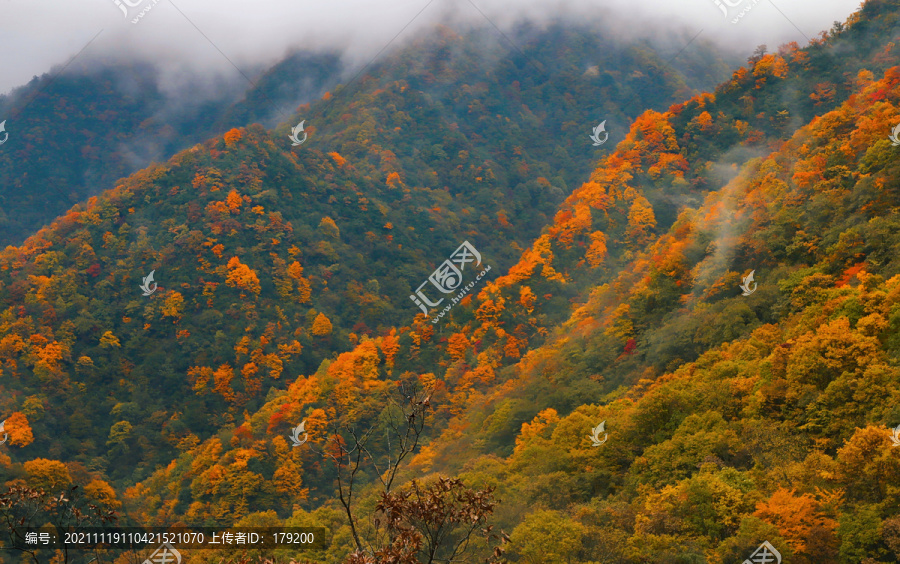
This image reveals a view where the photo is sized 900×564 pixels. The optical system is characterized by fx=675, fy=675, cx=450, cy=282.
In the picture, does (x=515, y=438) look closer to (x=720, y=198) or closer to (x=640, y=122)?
(x=720, y=198)

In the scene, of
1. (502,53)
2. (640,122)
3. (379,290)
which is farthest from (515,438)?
(502,53)

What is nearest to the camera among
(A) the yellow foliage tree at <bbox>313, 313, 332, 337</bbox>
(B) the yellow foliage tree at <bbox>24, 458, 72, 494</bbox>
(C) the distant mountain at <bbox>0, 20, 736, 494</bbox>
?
(B) the yellow foliage tree at <bbox>24, 458, 72, 494</bbox>

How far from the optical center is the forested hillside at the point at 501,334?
780 inches

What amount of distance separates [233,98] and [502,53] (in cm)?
4606

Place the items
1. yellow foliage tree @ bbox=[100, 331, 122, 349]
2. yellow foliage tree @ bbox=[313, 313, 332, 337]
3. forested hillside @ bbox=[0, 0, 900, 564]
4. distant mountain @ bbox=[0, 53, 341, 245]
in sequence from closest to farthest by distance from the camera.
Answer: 1. forested hillside @ bbox=[0, 0, 900, 564]
2. yellow foliage tree @ bbox=[100, 331, 122, 349]
3. yellow foliage tree @ bbox=[313, 313, 332, 337]
4. distant mountain @ bbox=[0, 53, 341, 245]

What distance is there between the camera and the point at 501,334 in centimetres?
5056

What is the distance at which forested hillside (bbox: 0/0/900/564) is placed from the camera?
19.8 metres

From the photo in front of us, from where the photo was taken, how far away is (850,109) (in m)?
37.1

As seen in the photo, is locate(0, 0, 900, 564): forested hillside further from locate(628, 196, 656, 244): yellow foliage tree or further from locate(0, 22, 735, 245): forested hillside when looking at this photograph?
locate(0, 22, 735, 245): forested hillside

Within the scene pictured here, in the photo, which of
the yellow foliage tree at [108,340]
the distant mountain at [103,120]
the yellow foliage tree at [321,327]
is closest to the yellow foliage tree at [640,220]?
the yellow foliage tree at [321,327]

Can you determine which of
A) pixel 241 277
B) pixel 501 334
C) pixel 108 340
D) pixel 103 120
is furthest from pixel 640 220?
pixel 103 120

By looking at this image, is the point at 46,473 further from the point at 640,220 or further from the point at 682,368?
the point at 640,220
